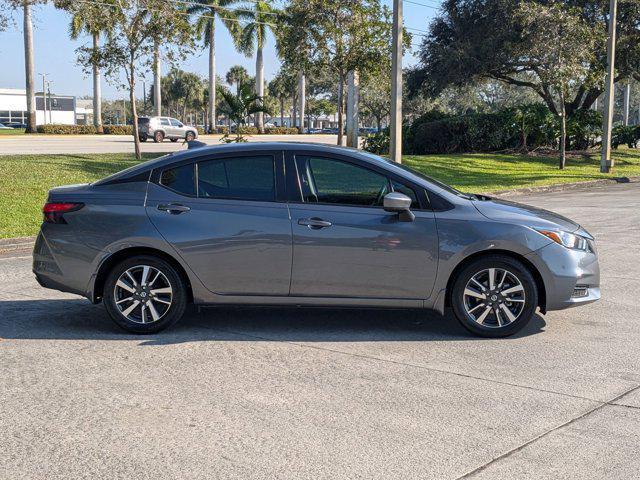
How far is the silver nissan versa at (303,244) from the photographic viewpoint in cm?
646

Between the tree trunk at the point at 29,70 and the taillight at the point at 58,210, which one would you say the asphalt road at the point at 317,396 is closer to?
the taillight at the point at 58,210

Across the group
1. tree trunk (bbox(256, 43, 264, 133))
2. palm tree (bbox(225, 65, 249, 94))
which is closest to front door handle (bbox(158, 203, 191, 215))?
tree trunk (bbox(256, 43, 264, 133))

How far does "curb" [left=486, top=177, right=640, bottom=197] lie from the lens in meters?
20.9

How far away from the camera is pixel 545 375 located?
5.63m

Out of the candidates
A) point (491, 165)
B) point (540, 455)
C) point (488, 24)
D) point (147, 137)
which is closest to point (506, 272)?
point (540, 455)

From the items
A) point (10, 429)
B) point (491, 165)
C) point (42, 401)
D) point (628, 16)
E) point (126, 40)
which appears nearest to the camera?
point (10, 429)

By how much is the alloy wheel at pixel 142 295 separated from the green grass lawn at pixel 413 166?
629 centimetres

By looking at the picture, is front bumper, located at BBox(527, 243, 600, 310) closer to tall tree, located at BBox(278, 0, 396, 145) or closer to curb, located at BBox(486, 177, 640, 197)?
curb, located at BBox(486, 177, 640, 197)

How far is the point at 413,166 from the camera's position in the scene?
88.4 ft

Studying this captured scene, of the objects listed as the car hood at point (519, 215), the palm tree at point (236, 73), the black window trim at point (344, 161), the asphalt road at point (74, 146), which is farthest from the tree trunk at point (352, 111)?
the palm tree at point (236, 73)

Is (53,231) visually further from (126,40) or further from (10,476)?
(126,40)

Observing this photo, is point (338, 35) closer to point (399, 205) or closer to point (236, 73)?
point (399, 205)

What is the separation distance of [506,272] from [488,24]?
89.7ft

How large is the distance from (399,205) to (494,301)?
1.13 meters
